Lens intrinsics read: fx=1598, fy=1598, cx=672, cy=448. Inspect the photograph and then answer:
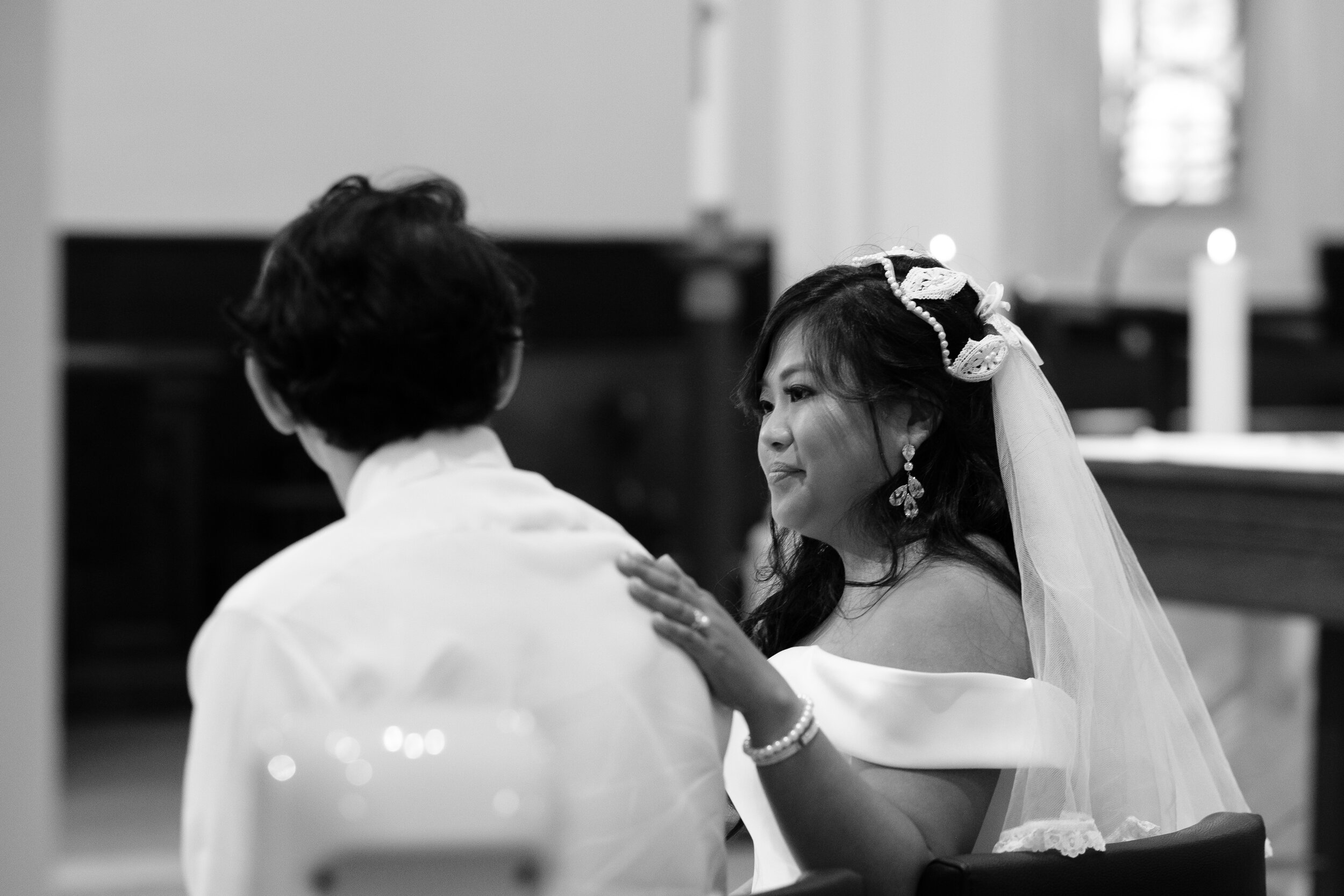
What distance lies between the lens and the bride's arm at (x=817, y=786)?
56.2 inches

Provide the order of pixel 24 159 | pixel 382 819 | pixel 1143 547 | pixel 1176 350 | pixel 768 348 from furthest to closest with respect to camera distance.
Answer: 1. pixel 1176 350
2. pixel 1143 547
3. pixel 768 348
4. pixel 24 159
5. pixel 382 819

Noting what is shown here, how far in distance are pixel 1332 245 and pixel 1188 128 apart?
28.0 inches

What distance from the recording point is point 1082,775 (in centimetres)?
172

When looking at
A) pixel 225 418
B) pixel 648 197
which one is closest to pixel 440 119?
pixel 648 197

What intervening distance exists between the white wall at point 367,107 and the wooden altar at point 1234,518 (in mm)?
3961

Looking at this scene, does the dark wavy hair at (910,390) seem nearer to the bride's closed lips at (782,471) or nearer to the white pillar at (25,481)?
the bride's closed lips at (782,471)

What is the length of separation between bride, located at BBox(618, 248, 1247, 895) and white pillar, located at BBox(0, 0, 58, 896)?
0.75m

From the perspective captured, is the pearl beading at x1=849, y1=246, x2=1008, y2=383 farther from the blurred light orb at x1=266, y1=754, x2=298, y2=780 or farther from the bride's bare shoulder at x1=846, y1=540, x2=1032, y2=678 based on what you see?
the blurred light orb at x1=266, y1=754, x2=298, y2=780

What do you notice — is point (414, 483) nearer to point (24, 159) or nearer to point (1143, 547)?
point (24, 159)

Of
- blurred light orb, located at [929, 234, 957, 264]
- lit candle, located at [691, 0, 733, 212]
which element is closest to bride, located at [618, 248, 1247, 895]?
blurred light orb, located at [929, 234, 957, 264]

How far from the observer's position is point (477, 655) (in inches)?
51.6

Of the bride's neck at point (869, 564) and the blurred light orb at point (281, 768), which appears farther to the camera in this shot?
the bride's neck at point (869, 564)

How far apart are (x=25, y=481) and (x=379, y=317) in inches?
14.5

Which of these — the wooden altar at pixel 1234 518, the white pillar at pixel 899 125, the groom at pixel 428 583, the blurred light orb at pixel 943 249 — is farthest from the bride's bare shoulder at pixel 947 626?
the white pillar at pixel 899 125
